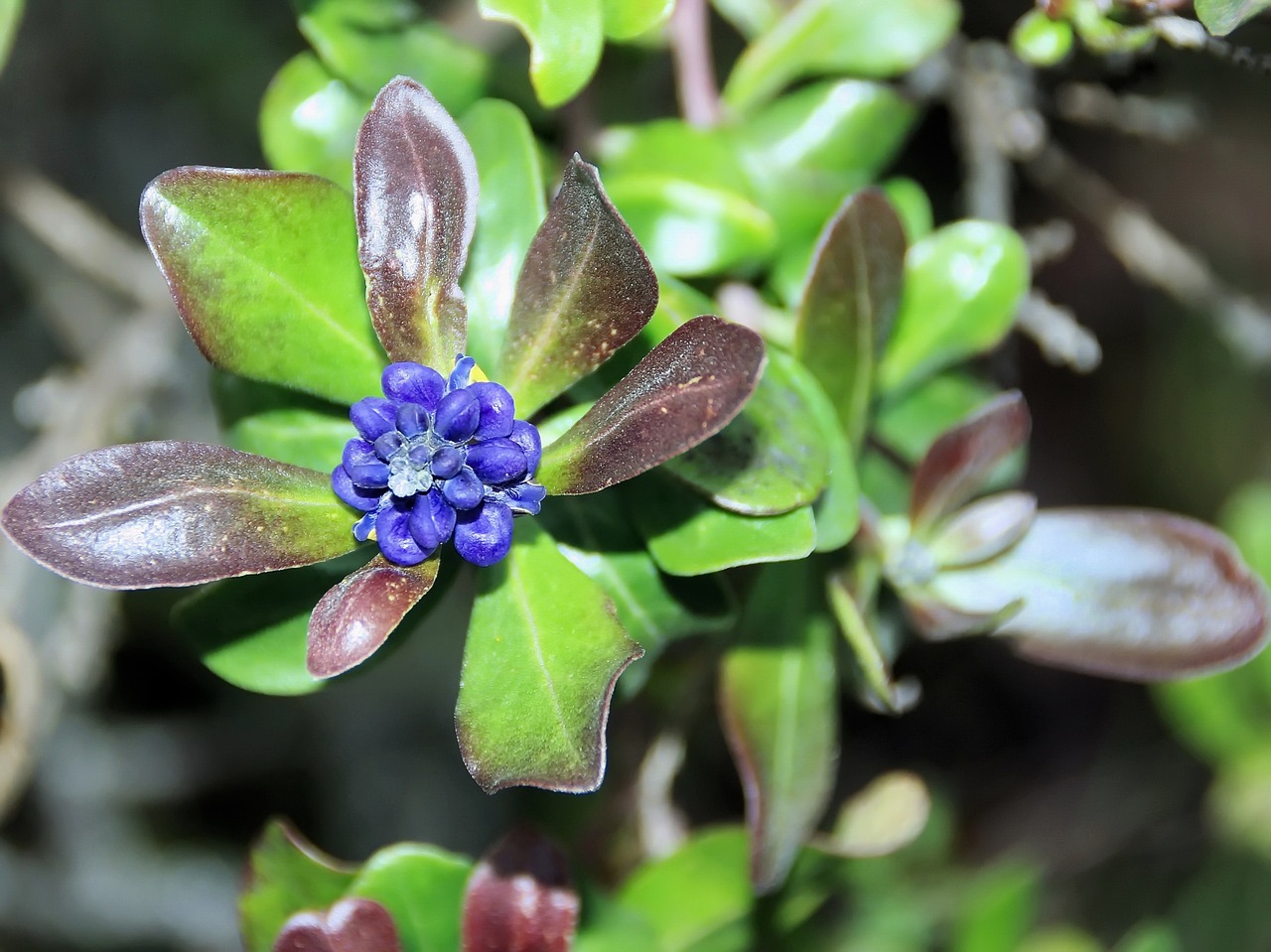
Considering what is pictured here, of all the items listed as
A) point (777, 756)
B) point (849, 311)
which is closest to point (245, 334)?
point (849, 311)

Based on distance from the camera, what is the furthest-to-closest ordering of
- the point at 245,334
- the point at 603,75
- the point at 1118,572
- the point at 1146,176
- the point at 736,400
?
the point at 1146,176 < the point at 603,75 < the point at 1118,572 < the point at 245,334 < the point at 736,400

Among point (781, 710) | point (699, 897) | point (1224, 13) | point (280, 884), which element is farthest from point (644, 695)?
point (1224, 13)

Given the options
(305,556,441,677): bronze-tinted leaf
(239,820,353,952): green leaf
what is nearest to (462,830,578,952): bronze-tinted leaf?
(239,820,353,952): green leaf

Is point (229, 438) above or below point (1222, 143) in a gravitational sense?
above

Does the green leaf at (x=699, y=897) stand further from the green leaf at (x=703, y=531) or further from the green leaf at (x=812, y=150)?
the green leaf at (x=812, y=150)

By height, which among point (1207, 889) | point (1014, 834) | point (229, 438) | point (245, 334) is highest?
point (245, 334)

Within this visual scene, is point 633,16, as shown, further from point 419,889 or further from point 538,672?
point 419,889

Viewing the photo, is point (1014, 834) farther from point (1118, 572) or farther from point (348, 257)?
point (348, 257)
